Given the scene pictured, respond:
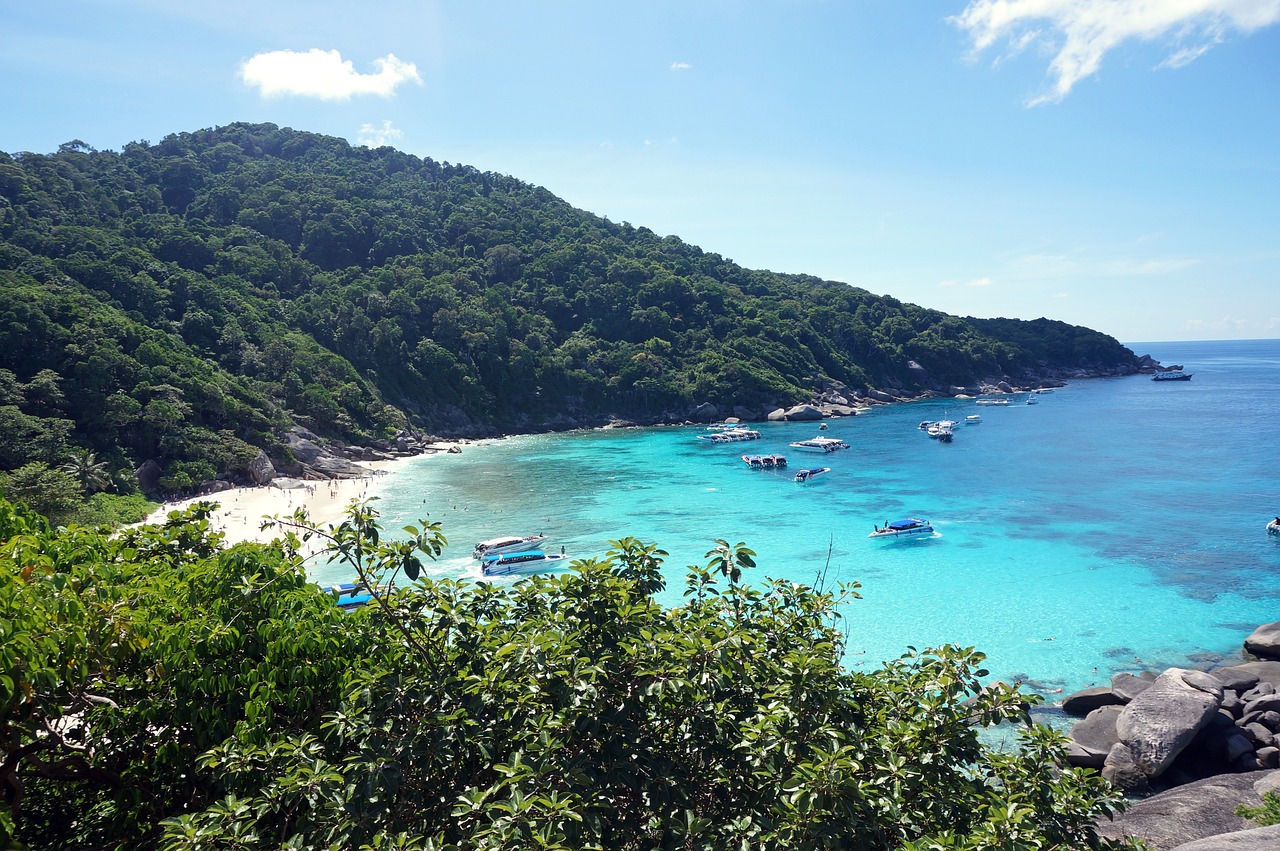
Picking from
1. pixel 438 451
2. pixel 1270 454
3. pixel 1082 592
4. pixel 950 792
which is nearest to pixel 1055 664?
pixel 1082 592

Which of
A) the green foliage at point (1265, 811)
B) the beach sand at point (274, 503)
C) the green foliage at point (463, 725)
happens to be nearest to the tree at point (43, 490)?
the beach sand at point (274, 503)

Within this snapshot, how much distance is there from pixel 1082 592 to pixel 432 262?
79.6 m

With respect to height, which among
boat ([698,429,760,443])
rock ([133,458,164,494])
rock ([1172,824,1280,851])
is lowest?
rock ([1172,824,1280,851])

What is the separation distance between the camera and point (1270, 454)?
162 ft

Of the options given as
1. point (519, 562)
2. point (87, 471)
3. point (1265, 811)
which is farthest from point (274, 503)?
point (1265, 811)

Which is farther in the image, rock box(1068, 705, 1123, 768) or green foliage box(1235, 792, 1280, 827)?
rock box(1068, 705, 1123, 768)

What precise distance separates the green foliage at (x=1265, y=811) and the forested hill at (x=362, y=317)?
45.9m

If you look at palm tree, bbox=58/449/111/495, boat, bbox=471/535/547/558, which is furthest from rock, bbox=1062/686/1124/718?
palm tree, bbox=58/449/111/495

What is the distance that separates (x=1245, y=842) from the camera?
8547mm

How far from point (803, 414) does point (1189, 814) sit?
231ft

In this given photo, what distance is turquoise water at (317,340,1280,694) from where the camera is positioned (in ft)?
73.7

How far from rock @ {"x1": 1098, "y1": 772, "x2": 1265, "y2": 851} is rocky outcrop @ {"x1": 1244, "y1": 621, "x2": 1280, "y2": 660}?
9.06 metres

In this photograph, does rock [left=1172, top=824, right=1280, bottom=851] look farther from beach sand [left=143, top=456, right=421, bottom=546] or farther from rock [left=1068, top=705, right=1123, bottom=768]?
beach sand [left=143, top=456, right=421, bottom=546]

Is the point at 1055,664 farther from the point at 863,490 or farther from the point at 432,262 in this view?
the point at 432,262
